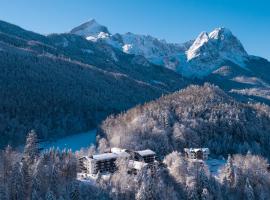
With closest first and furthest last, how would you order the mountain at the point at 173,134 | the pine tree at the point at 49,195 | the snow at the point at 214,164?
1. the pine tree at the point at 49,195
2. the snow at the point at 214,164
3. the mountain at the point at 173,134

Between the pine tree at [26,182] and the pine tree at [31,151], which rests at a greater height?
the pine tree at [31,151]

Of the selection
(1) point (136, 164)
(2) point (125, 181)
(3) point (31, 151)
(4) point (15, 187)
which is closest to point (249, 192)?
(1) point (136, 164)

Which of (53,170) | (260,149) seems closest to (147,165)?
(53,170)

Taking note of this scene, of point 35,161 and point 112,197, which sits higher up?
point 35,161

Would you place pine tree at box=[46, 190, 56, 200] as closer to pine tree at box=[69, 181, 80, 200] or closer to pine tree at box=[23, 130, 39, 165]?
pine tree at box=[69, 181, 80, 200]

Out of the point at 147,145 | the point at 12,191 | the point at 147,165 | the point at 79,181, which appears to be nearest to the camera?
the point at 12,191

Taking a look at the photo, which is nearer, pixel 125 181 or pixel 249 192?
pixel 125 181

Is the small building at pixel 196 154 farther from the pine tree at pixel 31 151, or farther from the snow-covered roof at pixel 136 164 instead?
the pine tree at pixel 31 151

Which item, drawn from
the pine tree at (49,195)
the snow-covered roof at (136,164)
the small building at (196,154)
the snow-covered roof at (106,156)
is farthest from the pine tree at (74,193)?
the small building at (196,154)

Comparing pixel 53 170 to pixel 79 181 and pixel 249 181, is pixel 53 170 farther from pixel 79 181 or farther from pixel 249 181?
pixel 249 181

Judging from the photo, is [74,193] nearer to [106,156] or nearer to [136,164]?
[136,164]

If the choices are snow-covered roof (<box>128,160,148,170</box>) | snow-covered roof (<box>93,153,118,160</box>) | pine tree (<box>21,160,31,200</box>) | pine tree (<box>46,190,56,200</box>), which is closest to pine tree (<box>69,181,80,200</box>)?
pine tree (<box>46,190,56,200</box>)
